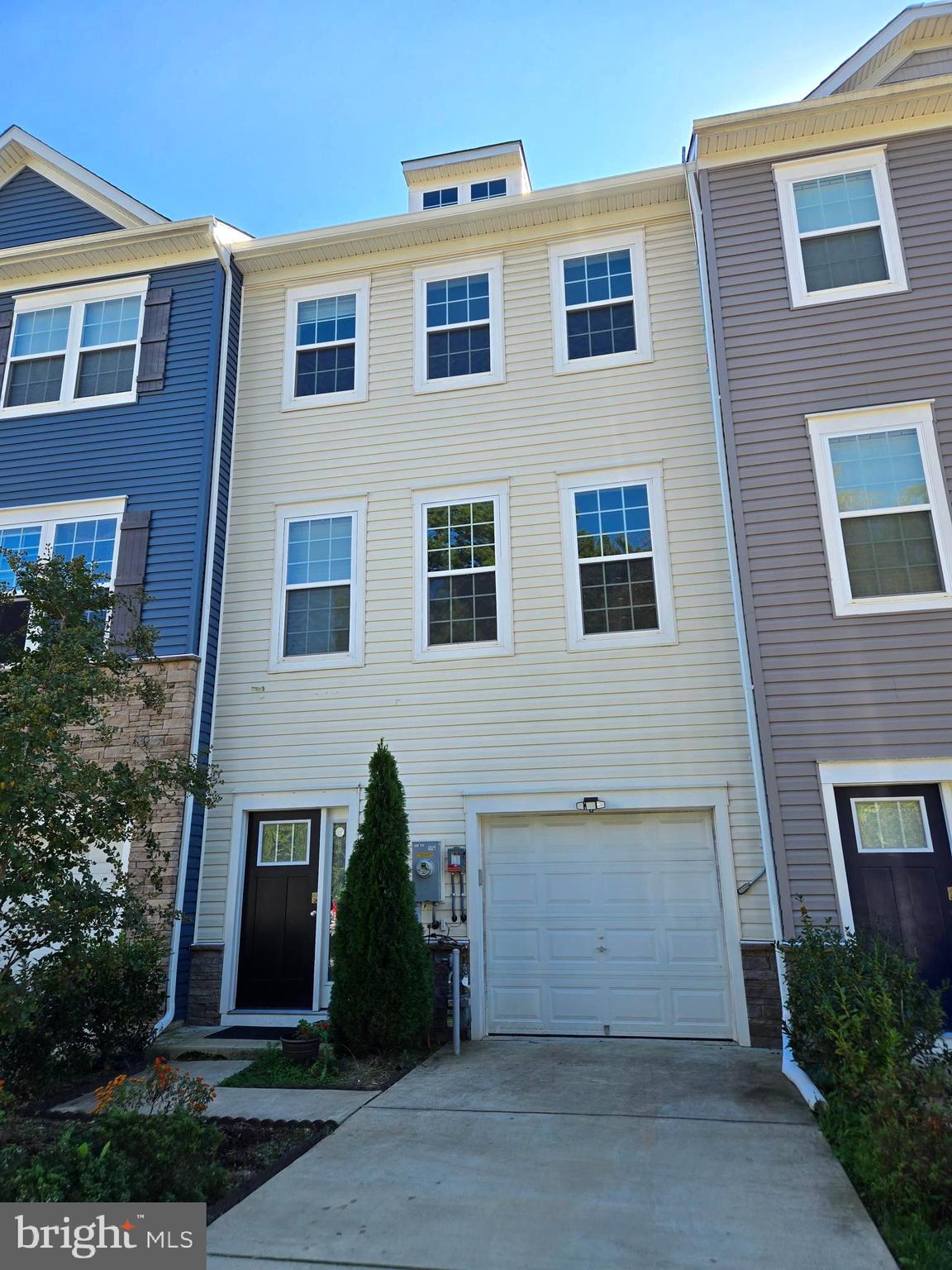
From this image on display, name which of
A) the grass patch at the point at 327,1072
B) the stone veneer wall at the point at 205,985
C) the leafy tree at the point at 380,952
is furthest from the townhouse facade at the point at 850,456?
the stone veneer wall at the point at 205,985

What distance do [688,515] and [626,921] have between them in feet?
13.5

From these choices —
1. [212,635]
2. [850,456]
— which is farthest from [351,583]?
[850,456]

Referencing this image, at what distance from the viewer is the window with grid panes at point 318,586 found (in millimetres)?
9609

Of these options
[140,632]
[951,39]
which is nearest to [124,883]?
[140,632]

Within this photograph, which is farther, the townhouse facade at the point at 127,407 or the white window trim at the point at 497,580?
the townhouse facade at the point at 127,407

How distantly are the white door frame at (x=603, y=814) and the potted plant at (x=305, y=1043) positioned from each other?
1560mm

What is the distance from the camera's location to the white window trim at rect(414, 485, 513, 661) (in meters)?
9.04

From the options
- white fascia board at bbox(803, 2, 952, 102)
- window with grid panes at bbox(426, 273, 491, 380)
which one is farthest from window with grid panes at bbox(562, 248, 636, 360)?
white fascia board at bbox(803, 2, 952, 102)

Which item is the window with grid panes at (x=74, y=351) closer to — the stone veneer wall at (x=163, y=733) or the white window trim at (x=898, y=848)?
the stone veneer wall at (x=163, y=733)

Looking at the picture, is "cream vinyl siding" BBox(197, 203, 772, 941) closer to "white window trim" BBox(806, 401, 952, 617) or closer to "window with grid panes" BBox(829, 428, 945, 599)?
"white window trim" BBox(806, 401, 952, 617)

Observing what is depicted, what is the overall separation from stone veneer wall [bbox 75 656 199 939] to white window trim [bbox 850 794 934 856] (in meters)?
6.40

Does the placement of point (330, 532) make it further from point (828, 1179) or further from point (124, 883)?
point (828, 1179)

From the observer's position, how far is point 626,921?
26.7 feet

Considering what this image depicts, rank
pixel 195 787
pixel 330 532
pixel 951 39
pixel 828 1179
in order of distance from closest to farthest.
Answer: pixel 828 1179 → pixel 195 787 → pixel 951 39 → pixel 330 532
